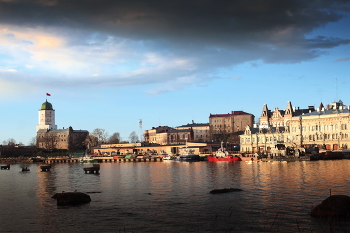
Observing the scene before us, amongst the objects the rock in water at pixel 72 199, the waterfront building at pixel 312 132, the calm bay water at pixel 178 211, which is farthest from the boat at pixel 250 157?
the rock in water at pixel 72 199

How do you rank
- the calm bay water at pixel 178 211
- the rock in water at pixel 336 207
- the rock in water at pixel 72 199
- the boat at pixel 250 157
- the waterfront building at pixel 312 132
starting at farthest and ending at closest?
the waterfront building at pixel 312 132
the boat at pixel 250 157
the rock in water at pixel 72 199
the rock in water at pixel 336 207
the calm bay water at pixel 178 211

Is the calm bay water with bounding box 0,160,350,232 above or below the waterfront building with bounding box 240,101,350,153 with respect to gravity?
below

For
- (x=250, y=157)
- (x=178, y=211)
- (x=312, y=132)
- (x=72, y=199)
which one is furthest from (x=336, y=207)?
(x=312, y=132)

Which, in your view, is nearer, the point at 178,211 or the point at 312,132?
the point at 178,211

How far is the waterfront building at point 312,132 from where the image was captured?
14538cm

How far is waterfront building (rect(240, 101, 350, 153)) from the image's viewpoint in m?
145

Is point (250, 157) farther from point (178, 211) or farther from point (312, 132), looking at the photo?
point (178, 211)

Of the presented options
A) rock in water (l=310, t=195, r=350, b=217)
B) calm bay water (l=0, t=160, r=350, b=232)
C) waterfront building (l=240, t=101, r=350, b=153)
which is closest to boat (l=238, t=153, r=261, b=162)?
waterfront building (l=240, t=101, r=350, b=153)

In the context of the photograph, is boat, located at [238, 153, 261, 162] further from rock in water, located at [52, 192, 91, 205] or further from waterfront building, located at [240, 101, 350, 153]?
rock in water, located at [52, 192, 91, 205]

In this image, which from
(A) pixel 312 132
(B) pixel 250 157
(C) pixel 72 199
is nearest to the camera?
(C) pixel 72 199

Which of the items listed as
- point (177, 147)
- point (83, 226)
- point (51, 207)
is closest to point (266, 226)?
point (83, 226)

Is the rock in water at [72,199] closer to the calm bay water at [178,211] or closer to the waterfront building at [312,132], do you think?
the calm bay water at [178,211]

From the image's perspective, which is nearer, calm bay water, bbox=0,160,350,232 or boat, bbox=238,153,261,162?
calm bay water, bbox=0,160,350,232

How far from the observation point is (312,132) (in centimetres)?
15375
